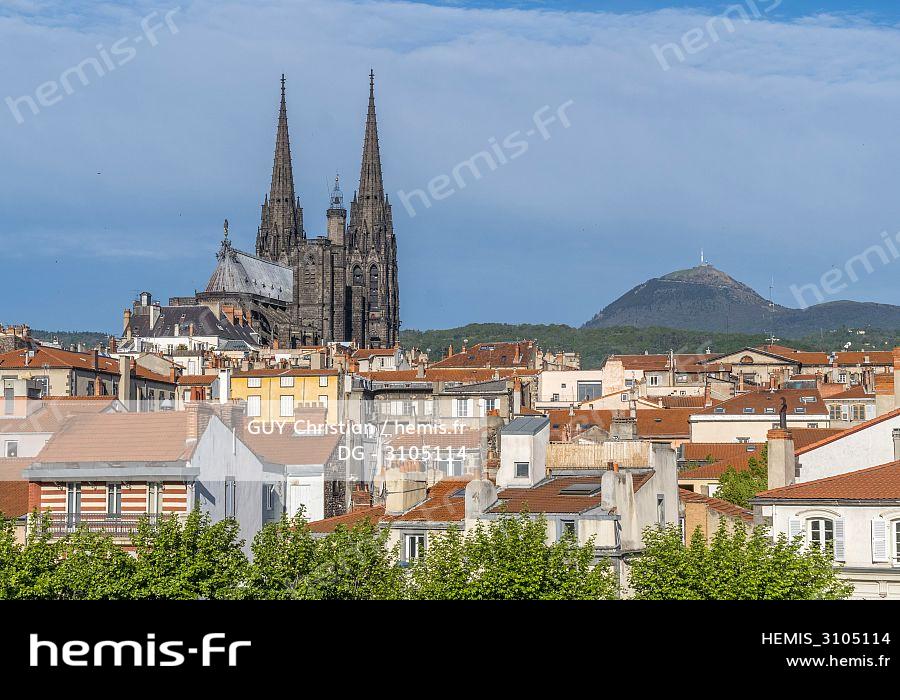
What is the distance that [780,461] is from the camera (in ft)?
137

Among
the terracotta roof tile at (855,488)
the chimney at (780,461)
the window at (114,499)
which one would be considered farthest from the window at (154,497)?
the chimney at (780,461)

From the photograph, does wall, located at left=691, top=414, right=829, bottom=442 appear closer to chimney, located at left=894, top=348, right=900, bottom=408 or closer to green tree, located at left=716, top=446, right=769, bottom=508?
green tree, located at left=716, top=446, right=769, bottom=508

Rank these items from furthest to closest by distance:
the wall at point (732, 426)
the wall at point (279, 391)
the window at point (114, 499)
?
1. the wall at point (732, 426)
2. the wall at point (279, 391)
3. the window at point (114, 499)

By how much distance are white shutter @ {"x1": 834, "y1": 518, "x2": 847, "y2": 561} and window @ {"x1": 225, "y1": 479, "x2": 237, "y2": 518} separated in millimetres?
17070

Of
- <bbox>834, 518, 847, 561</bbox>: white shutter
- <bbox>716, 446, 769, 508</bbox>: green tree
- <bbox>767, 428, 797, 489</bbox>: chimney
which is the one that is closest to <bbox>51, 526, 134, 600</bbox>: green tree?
<bbox>834, 518, 847, 561</bbox>: white shutter

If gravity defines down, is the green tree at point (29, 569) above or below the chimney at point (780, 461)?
below

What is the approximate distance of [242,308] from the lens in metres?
191

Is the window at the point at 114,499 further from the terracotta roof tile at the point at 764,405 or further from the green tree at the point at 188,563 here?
the terracotta roof tile at the point at 764,405

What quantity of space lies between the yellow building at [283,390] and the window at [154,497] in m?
37.0

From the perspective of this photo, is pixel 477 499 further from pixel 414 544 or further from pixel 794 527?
pixel 794 527

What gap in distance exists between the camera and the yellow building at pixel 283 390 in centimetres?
8038

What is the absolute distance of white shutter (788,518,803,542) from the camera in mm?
35638

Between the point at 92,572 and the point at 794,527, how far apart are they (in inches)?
605
